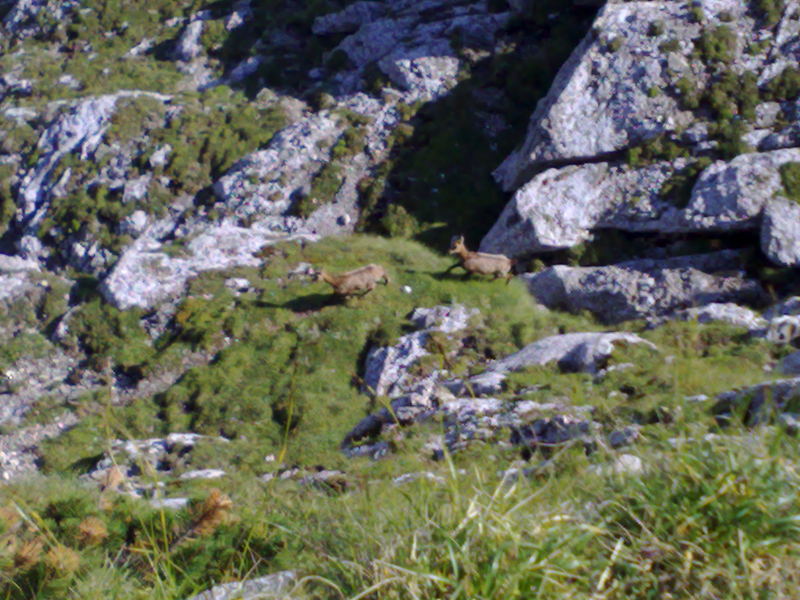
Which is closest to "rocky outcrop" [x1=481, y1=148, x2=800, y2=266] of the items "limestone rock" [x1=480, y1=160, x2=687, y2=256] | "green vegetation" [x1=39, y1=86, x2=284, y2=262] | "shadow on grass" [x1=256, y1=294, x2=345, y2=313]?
"limestone rock" [x1=480, y1=160, x2=687, y2=256]

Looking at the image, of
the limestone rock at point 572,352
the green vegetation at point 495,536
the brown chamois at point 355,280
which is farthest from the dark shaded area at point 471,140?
the green vegetation at point 495,536

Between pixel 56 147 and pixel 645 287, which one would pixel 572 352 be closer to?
pixel 645 287

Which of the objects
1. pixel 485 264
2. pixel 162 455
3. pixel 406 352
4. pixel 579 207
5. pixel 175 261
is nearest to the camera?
pixel 162 455

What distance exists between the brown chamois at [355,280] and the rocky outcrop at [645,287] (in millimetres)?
5435

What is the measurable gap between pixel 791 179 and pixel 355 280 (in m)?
14.6

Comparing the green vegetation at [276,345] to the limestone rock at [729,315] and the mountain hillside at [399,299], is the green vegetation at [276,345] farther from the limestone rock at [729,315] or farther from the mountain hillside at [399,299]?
the limestone rock at [729,315]

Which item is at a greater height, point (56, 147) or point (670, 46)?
point (670, 46)

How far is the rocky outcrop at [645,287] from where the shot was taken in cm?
2470

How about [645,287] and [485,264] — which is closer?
[645,287]

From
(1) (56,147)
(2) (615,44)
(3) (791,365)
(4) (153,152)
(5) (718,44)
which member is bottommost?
(3) (791,365)

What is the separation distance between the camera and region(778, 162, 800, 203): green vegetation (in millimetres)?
25516

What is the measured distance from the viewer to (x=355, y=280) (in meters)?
24.9

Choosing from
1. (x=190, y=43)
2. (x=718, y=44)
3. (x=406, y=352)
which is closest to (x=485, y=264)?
(x=406, y=352)

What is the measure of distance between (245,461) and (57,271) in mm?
19882
